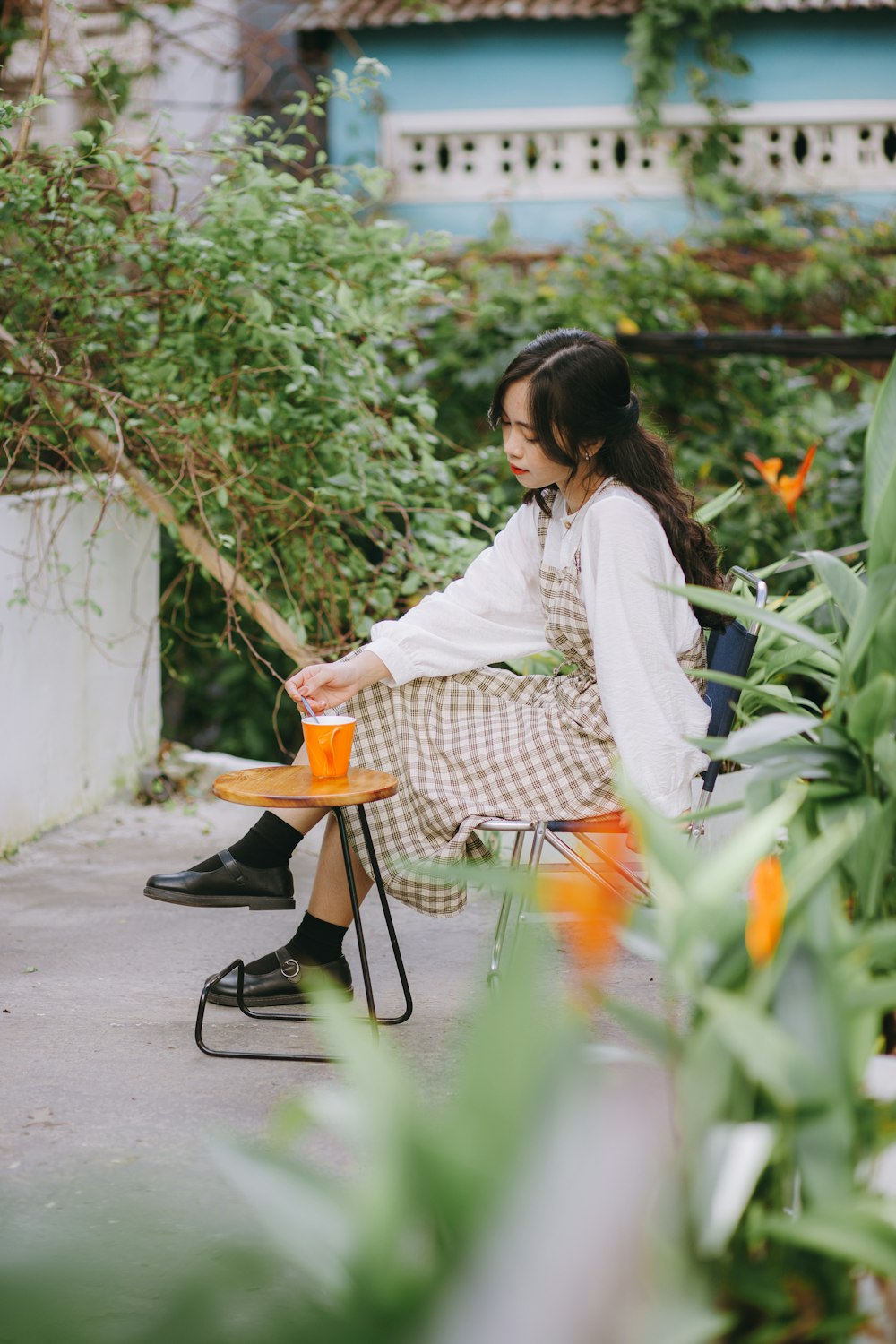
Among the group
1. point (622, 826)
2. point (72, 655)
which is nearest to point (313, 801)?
point (622, 826)

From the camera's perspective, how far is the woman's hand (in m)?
3.04

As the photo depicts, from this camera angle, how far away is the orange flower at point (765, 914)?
1.43 metres

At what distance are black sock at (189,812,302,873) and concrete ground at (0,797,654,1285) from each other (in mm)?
363

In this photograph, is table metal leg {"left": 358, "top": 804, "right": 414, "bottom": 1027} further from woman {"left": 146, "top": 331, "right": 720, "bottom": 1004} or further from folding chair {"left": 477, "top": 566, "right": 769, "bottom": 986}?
folding chair {"left": 477, "top": 566, "right": 769, "bottom": 986}

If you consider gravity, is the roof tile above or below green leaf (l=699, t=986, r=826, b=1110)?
above

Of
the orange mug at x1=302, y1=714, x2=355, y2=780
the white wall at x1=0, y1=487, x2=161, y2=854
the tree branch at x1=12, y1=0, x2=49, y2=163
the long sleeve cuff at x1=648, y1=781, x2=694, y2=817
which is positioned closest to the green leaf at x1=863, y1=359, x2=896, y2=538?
the long sleeve cuff at x1=648, y1=781, x2=694, y2=817

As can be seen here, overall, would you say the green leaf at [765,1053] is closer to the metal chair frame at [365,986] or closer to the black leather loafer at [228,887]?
the metal chair frame at [365,986]

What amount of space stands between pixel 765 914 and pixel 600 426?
5.78 feet

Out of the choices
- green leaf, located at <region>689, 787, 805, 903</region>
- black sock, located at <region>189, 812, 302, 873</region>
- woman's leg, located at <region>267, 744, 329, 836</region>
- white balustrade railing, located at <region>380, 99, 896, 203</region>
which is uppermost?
white balustrade railing, located at <region>380, 99, 896, 203</region>

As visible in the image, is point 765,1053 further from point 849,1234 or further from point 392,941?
point 392,941

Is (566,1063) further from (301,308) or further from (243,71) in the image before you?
(243,71)

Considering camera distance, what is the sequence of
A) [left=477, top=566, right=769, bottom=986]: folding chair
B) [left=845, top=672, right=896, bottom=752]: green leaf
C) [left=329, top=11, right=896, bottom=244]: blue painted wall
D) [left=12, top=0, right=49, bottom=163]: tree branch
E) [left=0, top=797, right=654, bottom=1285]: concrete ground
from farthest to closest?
[left=329, top=11, right=896, bottom=244]: blue painted wall
[left=12, top=0, right=49, bottom=163]: tree branch
[left=477, top=566, right=769, bottom=986]: folding chair
[left=0, top=797, right=654, bottom=1285]: concrete ground
[left=845, top=672, right=896, bottom=752]: green leaf

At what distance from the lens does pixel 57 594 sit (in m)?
4.67

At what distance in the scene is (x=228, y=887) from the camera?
3.06 metres
